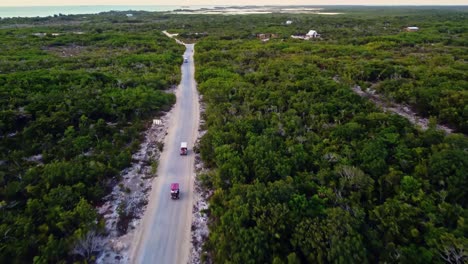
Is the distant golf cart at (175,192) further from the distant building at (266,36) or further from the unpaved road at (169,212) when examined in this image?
the distant building at (266,36)

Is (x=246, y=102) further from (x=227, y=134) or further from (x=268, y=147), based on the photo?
(x=268, y=147)

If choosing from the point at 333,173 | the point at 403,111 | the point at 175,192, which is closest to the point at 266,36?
the point at 403,111

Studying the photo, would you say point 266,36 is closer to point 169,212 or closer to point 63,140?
point 63,140

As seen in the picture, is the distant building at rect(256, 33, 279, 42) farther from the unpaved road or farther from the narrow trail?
the unpaved road

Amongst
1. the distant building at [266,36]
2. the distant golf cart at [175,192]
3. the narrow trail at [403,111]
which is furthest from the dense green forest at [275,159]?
the distant building at [266,36]

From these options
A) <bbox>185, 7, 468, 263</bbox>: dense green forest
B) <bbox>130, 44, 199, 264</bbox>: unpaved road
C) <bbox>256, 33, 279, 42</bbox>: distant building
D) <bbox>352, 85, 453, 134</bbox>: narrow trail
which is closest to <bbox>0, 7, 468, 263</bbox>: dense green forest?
<bbox>185, 7, 468, 263</bbox>: dense green forest

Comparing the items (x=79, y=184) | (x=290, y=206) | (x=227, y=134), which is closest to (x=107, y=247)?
(x=79, y=184)
